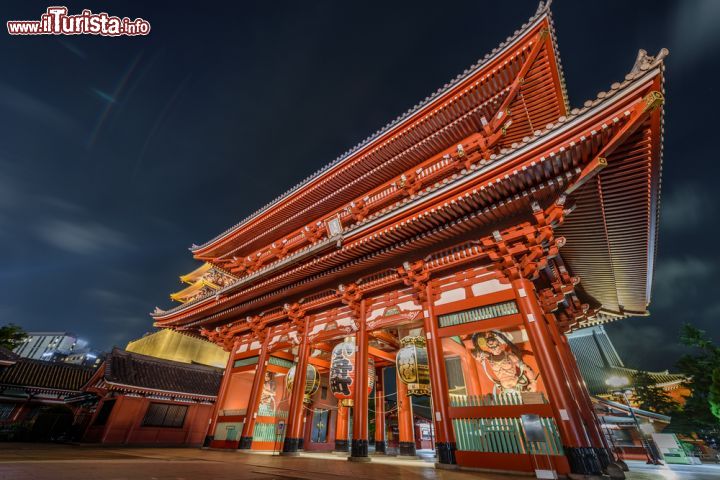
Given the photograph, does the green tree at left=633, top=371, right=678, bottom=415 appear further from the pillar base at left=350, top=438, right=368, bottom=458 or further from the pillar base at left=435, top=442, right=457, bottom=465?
the pillar base at left=350, top=438, right=368, bottom=458

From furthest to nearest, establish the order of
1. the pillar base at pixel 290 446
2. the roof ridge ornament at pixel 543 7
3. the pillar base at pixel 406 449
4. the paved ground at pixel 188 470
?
the pillar base at pixel 406 449 < the pillar base at pixel 290 446 < the roof ridge ornament at pixel 543 7 < the paved ground at pixel 188 470

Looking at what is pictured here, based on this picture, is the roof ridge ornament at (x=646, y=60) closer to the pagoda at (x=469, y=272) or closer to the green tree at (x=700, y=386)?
the pagoda at (x=469, y=272)

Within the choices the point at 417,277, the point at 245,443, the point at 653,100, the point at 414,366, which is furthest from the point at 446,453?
the point at 245,443

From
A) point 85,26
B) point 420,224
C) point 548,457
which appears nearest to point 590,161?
point 420,224

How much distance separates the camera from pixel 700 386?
19891 millimetres

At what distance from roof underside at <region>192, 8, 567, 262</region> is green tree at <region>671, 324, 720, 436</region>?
71.8 ft

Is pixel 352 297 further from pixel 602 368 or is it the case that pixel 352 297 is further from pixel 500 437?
pixel 602 368

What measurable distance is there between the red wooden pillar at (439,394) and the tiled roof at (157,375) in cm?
1779

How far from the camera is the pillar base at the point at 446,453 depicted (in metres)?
6.66

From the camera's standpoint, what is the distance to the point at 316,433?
1526cm

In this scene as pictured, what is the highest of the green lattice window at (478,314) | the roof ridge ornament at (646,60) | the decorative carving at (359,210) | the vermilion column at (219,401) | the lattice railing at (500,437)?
the decorative carving at (359,210)

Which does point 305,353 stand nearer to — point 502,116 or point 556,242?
point 556,242

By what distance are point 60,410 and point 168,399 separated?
35.4 feet

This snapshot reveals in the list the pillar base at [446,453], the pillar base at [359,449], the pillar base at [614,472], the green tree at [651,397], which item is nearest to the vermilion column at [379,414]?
the pillar base at [359,449]
